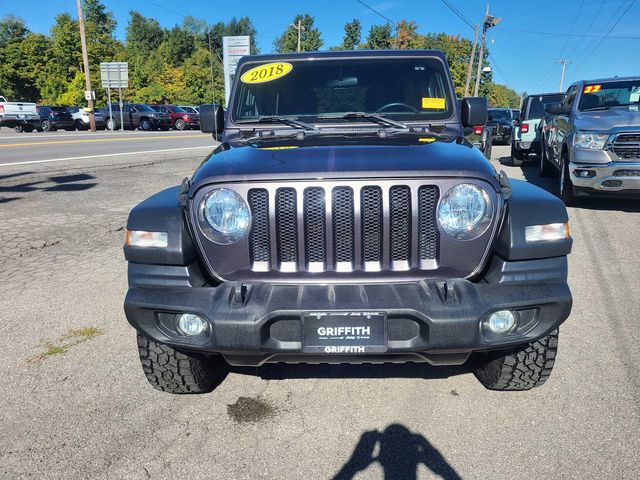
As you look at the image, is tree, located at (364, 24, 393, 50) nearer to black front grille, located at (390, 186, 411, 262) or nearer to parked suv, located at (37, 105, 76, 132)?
parked suv, located at (37, 105, 76, 132)

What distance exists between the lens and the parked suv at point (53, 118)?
3124 centimetres

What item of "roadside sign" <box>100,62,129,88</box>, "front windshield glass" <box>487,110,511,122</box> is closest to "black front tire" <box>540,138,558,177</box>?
"front windshield glass" <box>487,110,511,122</box>

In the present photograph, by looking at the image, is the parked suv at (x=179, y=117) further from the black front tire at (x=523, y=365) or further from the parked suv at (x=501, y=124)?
the black front tire at (x=523, y=365)

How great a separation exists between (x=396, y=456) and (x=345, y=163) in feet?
4.79

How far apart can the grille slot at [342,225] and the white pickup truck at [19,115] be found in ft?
108

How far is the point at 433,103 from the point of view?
3.74 metres

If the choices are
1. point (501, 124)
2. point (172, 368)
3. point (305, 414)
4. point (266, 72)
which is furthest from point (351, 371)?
point (501, 124)

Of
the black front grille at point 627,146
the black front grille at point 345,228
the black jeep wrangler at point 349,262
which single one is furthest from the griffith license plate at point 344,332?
the black front grille at point 627,146

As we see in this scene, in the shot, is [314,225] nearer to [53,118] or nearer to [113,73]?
[53,118]

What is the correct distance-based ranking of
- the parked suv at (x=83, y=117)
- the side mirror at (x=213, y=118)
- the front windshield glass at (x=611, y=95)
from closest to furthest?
the side mirror at (x=213, y=118) < the front windshield glass at (x=611, y=95) < the parked suv at (x=83, y=117)

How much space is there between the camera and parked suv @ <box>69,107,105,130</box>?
3294 cm

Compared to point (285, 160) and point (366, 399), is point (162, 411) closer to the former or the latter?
point (366, 399)

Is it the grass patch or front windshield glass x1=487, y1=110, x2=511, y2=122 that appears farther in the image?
front windshield glass x1=487, y1=110, x2=511, y2=122

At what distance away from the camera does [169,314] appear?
246 cm
